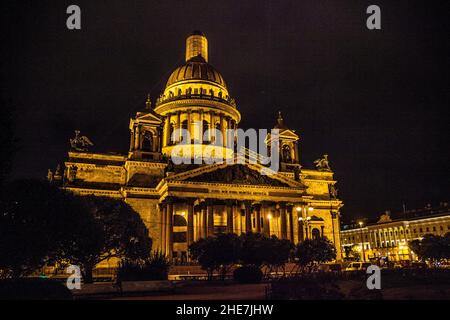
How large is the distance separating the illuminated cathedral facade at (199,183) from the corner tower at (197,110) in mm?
166

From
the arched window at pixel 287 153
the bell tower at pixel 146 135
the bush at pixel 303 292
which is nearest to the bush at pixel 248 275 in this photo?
the bush at pixel 303 292

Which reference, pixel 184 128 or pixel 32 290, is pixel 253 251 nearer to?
pixel 32 290

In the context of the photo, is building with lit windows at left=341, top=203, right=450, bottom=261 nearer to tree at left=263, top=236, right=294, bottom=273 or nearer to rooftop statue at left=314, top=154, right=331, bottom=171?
rooftop statue at left=314, top=154, right=331, bottom=171

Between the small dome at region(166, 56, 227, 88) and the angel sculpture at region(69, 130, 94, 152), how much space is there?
2221 cm

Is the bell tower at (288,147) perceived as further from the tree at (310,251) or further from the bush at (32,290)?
the bush at (32,290)

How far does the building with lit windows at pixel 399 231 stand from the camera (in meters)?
88.8

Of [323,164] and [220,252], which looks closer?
[220,252]

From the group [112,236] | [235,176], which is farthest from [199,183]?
[112,236]

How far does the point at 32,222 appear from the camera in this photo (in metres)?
21.6

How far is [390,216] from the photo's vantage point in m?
110

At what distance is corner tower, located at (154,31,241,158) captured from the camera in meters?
62.2

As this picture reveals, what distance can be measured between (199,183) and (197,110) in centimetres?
2217
